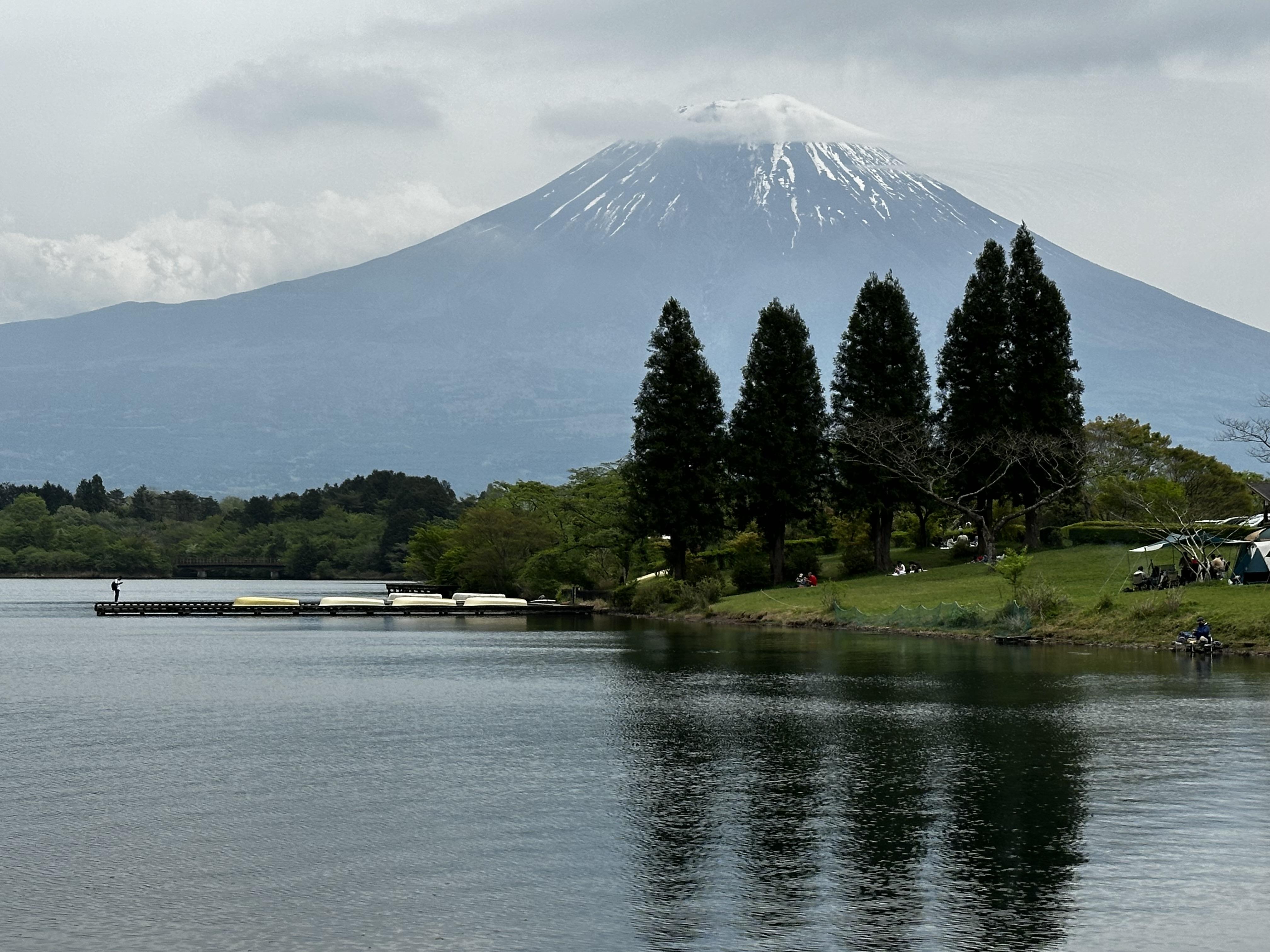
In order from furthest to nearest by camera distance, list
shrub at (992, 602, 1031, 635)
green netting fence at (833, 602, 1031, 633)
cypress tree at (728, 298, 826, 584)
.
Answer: cypress tree at (728, 298, 826, 584), green netting fence at (833, 602, 1031, 633), shrub at (992, 602, 1031, 635)

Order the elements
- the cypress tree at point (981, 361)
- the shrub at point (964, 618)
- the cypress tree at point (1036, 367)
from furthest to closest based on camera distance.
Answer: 1. the cypress tree at point (981, 361)
2. the cypress tree at point (1036, 367)
3. the shrub at point (964, 618)

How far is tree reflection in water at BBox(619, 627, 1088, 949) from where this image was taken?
1528 centimetres

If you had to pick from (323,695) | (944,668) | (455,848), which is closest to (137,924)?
(455,848)

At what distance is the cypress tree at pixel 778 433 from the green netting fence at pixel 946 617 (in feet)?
53.1

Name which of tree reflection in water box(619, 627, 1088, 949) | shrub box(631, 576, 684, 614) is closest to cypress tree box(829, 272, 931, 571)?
shrub box(631, 576, 684, 614)

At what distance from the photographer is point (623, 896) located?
16.3 m

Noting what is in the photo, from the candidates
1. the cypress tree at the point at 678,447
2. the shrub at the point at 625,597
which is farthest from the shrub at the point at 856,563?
the shrub at the point at 625,597

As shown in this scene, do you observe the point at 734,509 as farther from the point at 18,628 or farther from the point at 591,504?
the point at 18,628

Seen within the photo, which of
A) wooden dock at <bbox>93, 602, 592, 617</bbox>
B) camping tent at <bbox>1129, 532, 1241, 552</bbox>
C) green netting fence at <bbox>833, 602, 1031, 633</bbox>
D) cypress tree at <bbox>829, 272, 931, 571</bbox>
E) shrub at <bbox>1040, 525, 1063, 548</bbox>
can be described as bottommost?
wooden dock at <bbox>93, 602, 592, 617</bbox>

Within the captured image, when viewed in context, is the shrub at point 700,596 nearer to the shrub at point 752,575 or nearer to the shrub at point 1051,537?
the shrub at point 752,575

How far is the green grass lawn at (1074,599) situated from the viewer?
161 ft

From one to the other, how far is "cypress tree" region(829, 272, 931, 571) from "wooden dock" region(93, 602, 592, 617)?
783 inches

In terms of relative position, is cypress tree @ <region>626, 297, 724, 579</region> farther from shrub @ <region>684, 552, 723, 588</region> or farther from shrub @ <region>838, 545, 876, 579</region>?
shrub @ <region>838, 545, 876, 579</region>

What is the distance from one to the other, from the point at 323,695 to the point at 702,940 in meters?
25.3
